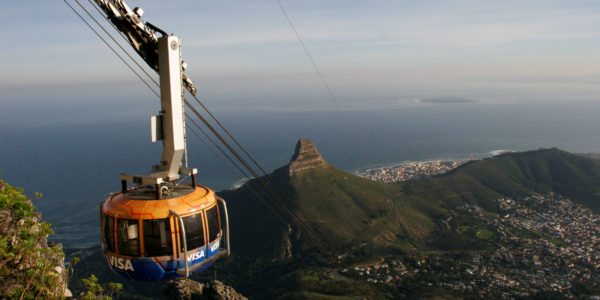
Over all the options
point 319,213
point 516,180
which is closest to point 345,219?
point 319,213

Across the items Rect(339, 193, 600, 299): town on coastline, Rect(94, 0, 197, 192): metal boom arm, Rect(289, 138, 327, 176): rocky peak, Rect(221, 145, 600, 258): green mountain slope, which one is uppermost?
Rect(94, 0, 197, 192): metal boom arm

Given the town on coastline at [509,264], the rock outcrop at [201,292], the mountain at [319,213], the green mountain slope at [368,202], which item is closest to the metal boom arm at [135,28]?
the rock outcrop at [201,292]

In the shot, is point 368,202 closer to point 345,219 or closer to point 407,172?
point 345,219

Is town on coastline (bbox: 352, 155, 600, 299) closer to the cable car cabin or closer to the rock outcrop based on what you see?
the rock outcrop

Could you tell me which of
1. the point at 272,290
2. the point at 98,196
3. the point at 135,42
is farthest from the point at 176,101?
the point at 98,196

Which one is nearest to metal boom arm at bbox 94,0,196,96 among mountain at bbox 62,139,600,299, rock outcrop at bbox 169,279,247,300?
rock outcrop at bbox 169,279,247,300

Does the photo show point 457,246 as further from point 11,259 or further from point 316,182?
point 11,259
